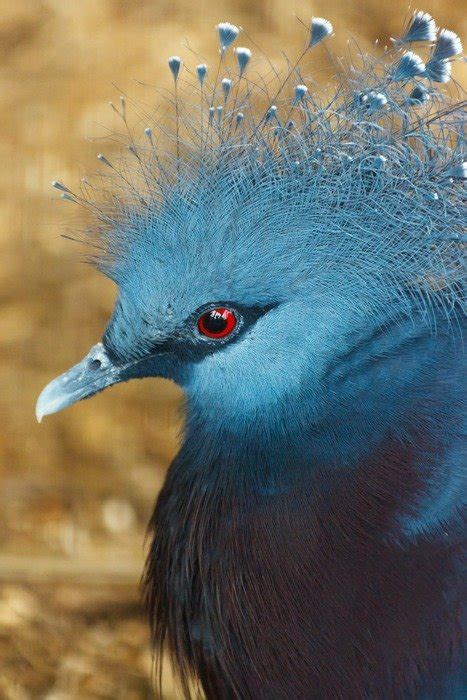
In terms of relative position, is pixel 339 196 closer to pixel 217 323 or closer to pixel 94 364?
pixel 217 323

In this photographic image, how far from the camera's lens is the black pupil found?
1.51 m

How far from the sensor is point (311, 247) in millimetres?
1481

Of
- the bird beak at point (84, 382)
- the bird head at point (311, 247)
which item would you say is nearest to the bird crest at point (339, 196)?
the bird head at point (311, 247)

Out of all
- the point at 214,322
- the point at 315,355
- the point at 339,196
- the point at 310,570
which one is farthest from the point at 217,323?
the point at 310,570

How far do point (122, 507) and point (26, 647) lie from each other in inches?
21.3

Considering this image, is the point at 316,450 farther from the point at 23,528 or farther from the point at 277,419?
the point at 23,528

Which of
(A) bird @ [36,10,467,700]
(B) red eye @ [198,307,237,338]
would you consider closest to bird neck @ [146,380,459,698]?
(A) bird @ [36,10,467,700]

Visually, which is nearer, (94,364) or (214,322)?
(214,322)

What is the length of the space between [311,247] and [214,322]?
0.66 ft

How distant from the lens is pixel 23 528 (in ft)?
9.87

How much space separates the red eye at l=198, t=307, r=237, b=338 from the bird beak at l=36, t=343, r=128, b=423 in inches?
7.8

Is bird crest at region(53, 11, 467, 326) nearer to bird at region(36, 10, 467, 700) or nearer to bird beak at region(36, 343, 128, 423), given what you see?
bird at region(36, 10, 467, 700)

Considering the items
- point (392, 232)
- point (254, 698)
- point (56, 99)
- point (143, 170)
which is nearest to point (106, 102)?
point (56, 99)

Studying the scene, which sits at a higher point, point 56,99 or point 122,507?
point 56,99
